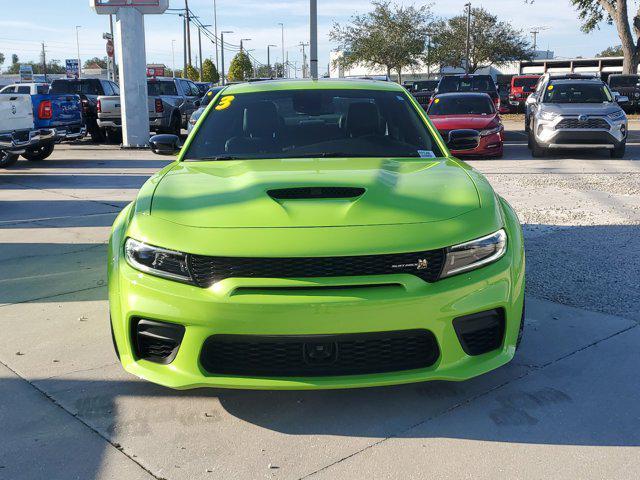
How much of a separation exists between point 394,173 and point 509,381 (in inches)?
49.1

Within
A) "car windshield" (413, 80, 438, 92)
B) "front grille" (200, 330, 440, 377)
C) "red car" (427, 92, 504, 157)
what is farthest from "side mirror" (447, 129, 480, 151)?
"car windshield" (413, 80, 438, 92)

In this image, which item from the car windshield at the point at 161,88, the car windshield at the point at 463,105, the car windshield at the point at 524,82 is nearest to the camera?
the car windshield at the point at 463,105

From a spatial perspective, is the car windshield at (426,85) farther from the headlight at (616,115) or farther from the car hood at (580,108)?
the headlight at (616,115)

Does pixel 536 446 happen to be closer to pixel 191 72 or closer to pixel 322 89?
pixel 322 89

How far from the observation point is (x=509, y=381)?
3510 mm

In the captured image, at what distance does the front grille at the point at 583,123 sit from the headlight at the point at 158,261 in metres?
12.3

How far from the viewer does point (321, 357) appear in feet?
9.53

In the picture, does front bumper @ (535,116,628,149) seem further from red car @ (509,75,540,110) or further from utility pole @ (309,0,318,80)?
red car @ (509,75,540,110)

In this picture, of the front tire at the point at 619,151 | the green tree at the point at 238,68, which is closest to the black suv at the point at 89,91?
the front tire at the point at 619,151

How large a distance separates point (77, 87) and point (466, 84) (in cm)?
1205

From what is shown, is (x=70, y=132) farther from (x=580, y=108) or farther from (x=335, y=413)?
(x=335, y=413)

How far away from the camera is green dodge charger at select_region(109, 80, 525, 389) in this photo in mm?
2801

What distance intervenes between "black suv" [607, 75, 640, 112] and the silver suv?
18.5 meters

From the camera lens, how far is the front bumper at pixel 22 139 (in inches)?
504
